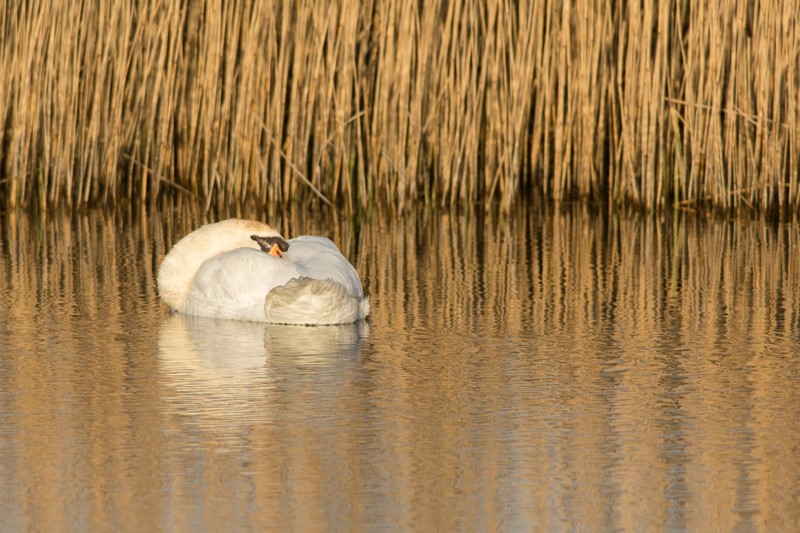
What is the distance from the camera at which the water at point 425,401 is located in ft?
12.8

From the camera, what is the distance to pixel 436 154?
414 inches

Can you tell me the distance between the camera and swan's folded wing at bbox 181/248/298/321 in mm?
6496

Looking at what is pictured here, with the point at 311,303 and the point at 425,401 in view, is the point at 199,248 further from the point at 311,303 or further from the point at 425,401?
the point at 425,401

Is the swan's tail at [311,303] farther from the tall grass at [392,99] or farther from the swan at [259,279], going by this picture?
the tall grass at [392,99]

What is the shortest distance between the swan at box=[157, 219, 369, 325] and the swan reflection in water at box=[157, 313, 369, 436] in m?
0.06

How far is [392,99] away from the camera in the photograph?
1032cm

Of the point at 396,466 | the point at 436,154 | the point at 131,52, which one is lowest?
the point at 396,466

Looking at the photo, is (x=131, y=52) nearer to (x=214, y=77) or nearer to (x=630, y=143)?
(x=214, y=77)

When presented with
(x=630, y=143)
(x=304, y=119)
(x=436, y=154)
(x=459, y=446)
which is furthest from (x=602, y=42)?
(x=459, y=446)

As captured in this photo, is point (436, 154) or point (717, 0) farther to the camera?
point (436, 154)

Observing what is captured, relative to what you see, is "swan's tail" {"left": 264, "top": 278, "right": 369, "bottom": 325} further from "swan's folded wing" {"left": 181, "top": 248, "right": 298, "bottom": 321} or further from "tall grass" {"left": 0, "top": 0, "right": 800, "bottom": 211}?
"tall grass" {"left": 0, "top": 0, "right": 800, "bottom": 211}

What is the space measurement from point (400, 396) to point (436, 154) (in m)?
5.57

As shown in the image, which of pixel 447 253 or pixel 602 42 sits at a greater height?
pixel 602 42

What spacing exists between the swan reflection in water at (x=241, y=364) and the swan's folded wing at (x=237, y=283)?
58 mm
